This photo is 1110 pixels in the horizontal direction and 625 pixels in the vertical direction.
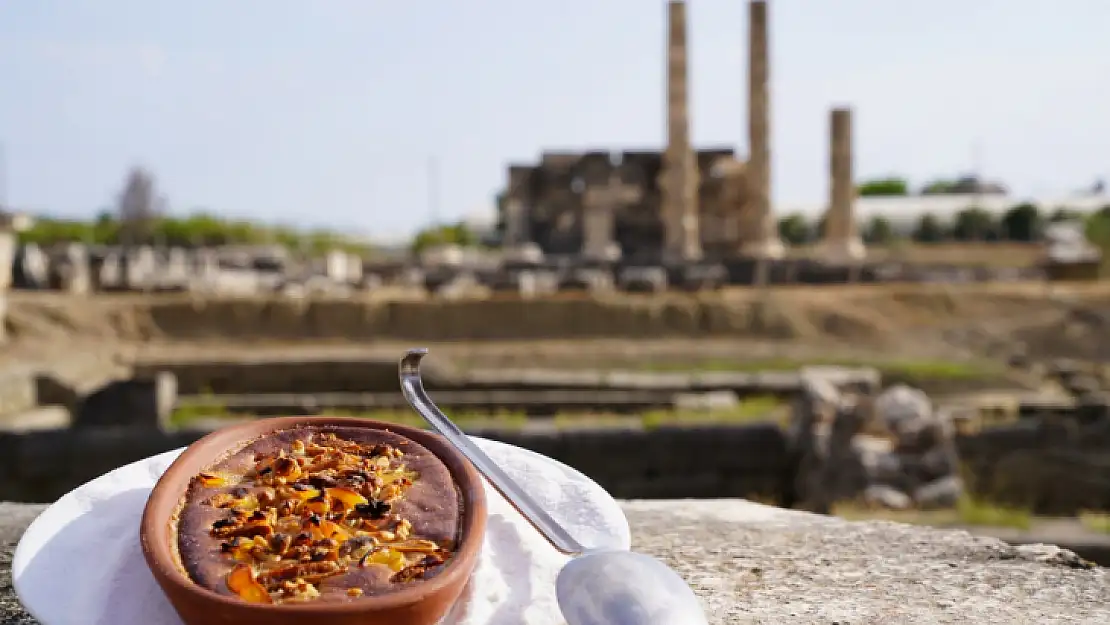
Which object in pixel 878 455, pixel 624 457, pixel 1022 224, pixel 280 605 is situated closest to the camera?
pixel 280 605

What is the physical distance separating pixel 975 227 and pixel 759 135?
2385 centimetres

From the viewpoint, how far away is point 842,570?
2.62 meters

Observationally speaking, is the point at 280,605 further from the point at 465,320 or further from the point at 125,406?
the point at 465,320

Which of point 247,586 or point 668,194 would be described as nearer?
→ point 247,586

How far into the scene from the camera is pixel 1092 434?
1159cm

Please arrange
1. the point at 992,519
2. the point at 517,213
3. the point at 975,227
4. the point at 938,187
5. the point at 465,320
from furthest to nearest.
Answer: the point at 938,187 → the point at 975,227 → the point at 517,213 → the point at 465,320 → the point at 992,519

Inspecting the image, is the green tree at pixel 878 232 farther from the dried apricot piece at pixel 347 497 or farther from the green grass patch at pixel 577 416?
the dried apricot piece at pixel 347 497

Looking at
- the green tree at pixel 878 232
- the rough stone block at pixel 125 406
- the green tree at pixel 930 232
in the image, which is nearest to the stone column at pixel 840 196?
the green tree at pixel 878 232

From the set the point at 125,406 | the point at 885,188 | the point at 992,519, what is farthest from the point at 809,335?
the point at 885,188

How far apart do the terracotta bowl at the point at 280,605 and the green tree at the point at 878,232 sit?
6284 cm

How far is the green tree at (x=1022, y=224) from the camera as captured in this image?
2340 inches

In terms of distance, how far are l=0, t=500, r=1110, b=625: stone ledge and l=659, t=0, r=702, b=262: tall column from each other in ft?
123

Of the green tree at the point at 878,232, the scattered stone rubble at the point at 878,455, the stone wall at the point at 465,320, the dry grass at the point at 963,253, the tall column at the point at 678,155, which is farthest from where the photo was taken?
the green tree at the point at 878,232

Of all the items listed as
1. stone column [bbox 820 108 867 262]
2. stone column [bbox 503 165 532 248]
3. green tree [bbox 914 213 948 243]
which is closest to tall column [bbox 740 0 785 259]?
stone column [bbox 820 108 867 262]
